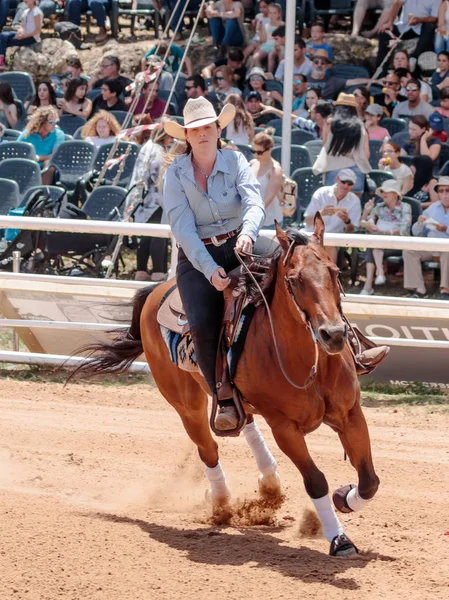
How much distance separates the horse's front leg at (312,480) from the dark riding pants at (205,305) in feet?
1.82

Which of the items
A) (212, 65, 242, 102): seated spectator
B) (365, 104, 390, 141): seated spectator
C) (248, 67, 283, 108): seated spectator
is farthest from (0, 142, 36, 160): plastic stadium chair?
(365, 104, 390, 141): seated spectator

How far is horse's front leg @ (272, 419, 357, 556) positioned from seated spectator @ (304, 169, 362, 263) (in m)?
5.84

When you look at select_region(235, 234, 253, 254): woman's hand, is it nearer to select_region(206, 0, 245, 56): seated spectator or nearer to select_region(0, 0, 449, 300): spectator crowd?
select_region(0, 0, 449, 300): spectator crowd

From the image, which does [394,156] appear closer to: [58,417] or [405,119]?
[405,119]

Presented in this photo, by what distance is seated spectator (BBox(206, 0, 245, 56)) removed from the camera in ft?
58.6

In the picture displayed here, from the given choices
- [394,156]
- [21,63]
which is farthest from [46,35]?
[394,156]

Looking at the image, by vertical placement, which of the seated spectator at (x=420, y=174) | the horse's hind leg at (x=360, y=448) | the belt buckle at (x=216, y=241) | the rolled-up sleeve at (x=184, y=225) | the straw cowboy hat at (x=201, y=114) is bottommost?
the seated spectator at (x=420, y=174)

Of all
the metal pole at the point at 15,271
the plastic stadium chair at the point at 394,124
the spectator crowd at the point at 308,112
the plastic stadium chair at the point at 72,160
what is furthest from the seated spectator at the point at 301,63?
the metal pole at the point at 15,271

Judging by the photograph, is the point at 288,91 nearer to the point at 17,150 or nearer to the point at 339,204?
the point at 339,204

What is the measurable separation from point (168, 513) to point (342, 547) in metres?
1.66

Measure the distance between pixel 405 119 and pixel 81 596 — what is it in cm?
1066

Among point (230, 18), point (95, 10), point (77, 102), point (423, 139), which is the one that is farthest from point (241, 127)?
point (95, 10)

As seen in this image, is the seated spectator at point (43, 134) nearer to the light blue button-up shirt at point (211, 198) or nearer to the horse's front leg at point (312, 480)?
the light blue button-up shirt at point (211, 198)

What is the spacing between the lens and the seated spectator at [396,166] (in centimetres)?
1199
